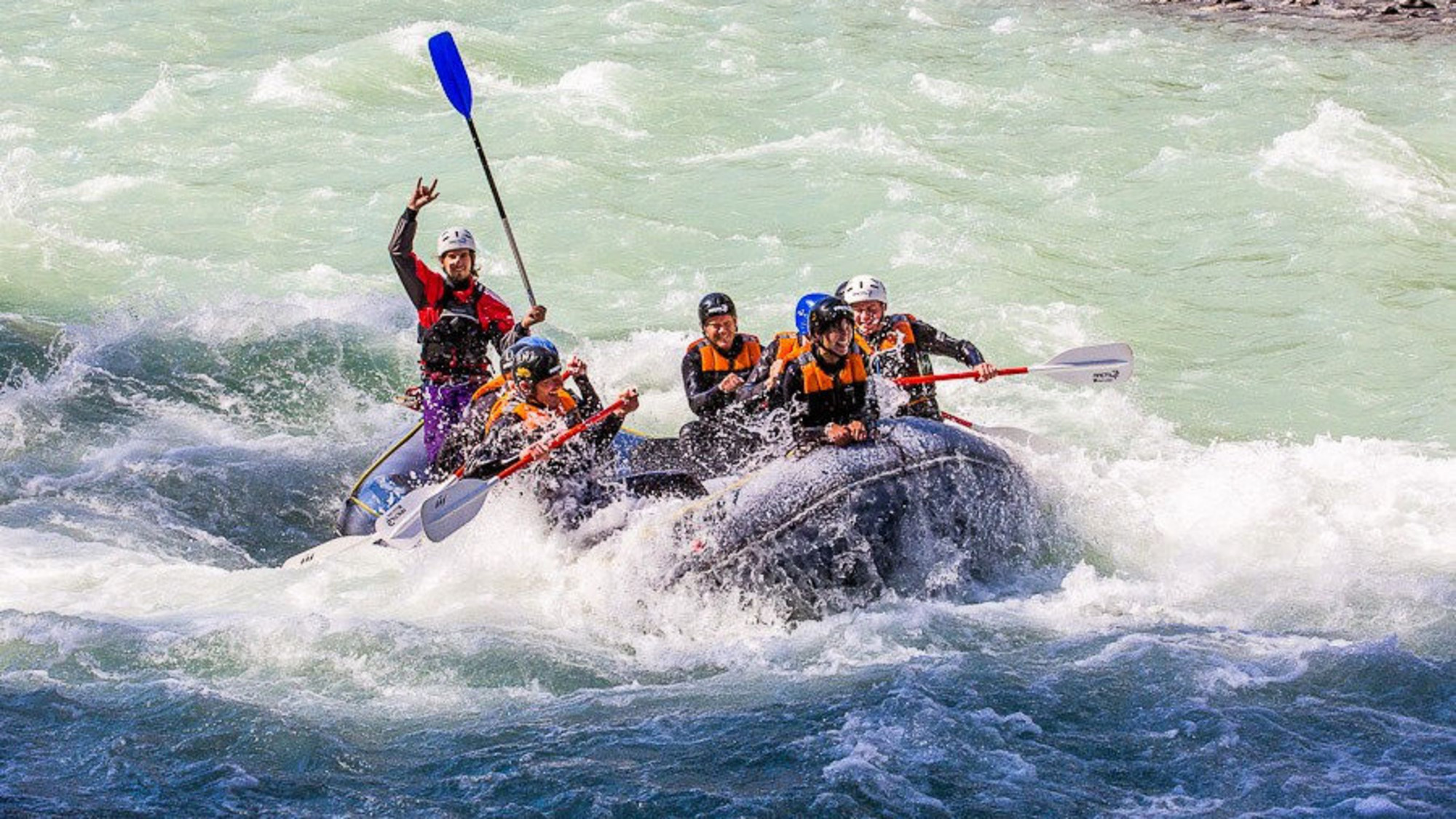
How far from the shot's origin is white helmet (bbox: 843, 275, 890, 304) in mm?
9086

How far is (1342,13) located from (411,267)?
16.2 metres

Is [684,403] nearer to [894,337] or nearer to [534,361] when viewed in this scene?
[894,337]

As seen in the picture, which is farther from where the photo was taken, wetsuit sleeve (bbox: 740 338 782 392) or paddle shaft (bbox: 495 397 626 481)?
wetsuit sleeve (bbox: 740 338 782 392)

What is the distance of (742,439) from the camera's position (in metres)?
8.67

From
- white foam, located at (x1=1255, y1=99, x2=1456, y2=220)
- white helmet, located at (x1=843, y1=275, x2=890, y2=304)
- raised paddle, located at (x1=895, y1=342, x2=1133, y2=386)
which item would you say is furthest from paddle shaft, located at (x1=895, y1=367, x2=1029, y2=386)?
white foam, located at (x1=1255, y1=99, x2=1456, y2=220)

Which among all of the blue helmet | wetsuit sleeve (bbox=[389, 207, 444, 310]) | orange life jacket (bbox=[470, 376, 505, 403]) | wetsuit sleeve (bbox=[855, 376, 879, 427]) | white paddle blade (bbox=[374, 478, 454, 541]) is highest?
wetsuit sleeve (bbox=[389, 207, 444, 310])

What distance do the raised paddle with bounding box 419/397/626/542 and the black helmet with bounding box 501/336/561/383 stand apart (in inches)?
11.5

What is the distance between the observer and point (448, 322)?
32.1 ft

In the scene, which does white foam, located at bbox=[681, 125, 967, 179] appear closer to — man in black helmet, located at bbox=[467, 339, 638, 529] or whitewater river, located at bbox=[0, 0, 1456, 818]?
whitewater river, located at bbox=[0, 0, 1456, 818]

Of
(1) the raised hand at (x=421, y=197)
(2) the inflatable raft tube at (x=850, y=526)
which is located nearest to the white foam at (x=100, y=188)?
(1) the raised hand at (x=421, y=197)

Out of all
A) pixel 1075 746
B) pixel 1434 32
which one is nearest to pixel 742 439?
pixel 1075 746

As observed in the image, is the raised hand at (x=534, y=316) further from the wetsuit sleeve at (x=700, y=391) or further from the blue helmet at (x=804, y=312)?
the blue helmet at (x=804, y=312)

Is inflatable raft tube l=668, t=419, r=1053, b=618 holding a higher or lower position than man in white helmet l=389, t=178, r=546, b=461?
lower

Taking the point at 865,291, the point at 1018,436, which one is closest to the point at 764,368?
the point at 865,291
